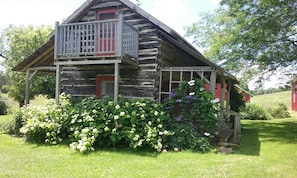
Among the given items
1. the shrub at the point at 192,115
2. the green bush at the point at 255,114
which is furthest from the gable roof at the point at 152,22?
the green bush at the point at 255,114

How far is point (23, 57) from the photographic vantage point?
2502cm

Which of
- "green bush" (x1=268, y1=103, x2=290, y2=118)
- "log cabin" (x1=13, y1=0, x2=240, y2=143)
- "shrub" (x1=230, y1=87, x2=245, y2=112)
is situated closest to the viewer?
"log cabin" (x1=13, y1=0, x2=240, y2=143)

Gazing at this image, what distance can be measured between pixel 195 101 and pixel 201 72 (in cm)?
135

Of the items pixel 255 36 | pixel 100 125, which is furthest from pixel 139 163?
pixel 255 36

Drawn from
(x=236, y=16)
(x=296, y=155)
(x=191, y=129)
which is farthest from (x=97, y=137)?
(x=236, y=16)

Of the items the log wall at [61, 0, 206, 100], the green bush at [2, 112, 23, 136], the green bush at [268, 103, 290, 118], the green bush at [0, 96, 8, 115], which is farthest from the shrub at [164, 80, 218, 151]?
the green bush at [268, 103, 290, 118]

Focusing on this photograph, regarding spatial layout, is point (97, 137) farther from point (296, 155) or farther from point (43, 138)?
point (296, 155)

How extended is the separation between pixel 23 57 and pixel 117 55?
18.8 meters

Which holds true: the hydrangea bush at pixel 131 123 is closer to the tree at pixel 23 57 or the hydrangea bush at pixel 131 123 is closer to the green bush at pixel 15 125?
the green bush at pixel 15 125

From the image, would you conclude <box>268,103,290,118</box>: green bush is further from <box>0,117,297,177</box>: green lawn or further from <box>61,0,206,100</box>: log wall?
<box>0,117,297,177</box>: green lawn

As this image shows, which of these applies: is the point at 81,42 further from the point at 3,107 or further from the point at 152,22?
the point at 3,107

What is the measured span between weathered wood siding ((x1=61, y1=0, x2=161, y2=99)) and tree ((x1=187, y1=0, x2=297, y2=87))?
4.97 meters

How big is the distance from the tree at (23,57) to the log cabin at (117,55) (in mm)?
8972

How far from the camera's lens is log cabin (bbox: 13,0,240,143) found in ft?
32.3
